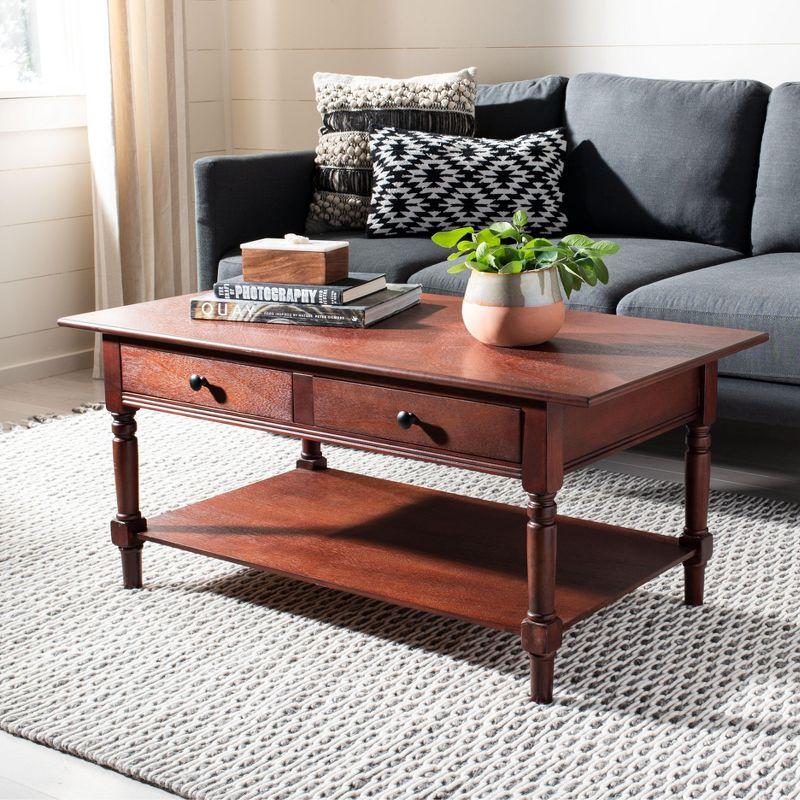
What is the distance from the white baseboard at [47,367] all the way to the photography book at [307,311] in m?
1.79

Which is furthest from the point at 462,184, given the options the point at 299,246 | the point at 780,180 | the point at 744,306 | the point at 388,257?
the point at 299,246

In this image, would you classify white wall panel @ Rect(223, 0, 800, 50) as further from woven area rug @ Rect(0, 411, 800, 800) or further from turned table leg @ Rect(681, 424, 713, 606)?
turned table leg @ Rect(681, 424, 713, 606)

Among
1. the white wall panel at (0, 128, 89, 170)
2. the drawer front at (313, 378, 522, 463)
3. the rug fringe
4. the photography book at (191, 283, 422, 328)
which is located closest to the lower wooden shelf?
the drawer front at (313, 378, 522, 463)

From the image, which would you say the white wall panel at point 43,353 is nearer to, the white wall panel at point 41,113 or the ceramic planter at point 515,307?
the white wall panel at point 41,113

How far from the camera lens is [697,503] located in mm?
1945

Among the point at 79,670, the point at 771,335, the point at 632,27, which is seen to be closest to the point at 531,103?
the point at 632,27

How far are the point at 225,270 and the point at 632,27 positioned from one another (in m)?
1.34

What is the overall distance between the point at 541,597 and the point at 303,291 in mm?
657

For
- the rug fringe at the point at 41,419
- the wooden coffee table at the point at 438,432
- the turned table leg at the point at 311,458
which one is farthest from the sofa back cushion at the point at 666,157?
the rug fringe at the point at 41,419

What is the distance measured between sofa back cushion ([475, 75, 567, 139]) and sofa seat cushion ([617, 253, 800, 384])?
834mm

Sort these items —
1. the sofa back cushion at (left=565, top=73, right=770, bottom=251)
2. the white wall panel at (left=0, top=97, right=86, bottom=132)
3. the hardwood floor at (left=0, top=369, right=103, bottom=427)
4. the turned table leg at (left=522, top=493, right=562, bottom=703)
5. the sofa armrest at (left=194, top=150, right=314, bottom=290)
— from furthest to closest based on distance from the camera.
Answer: the white wall panel at (left=0, top=97, right=86, bottom=132) < the hardwood floor at (left=0, top=369, right=103, bottom=427) < the sofa armrest at (left=194, top=150, right=314, bottom=290) < the sofa back cushion at (left=565, top=73, right=770, bottom=251) < the turned table leg at (left=522, top=493, right=562, bottom=703)

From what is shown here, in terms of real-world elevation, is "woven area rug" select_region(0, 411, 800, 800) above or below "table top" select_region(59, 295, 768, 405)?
below

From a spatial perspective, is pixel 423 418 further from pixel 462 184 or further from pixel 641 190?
pixel 641 190

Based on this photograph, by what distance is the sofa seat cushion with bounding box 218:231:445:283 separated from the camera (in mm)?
2846
